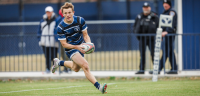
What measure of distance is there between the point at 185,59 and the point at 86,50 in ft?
19.1

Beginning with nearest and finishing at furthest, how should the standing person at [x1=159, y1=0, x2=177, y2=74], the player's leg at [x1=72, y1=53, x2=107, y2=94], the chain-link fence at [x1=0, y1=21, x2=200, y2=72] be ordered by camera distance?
the player's leg at [x1=72, y1=53, x2=107, y2=94], the standing person at [x1=159, y1=0, x2=177, y2=74], the chain-link fence at [x1=0, y1=21, x2=200, y2=72]

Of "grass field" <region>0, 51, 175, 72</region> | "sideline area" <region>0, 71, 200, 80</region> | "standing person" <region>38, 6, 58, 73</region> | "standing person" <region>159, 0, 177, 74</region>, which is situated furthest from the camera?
"grass field" <region>0, 51, 175, 72</region>

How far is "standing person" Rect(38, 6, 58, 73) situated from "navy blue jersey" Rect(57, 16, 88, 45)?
398cm

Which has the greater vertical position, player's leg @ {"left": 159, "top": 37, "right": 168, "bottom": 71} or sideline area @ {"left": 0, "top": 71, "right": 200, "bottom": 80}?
player's leg @ {"left": 159, "top": 37, "right": 168, "bottom": 71}

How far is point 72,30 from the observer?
736cm

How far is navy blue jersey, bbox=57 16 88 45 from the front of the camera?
7.32m

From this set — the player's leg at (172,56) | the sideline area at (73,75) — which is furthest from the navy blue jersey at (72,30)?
the player's leg at (172,56)

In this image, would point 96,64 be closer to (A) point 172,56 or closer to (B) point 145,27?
(B) point 145,27

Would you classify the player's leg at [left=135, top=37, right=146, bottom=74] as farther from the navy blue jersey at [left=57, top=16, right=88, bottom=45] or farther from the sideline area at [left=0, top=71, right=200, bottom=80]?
the navy blue jersey at [left=57, top=16, right=88, bottom=45]

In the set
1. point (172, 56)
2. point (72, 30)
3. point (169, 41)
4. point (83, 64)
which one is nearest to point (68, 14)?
point (72, 30)

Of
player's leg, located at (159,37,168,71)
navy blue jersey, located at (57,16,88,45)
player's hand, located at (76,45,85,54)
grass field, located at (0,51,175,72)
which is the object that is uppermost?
navy blue jersey, located at (57,16,88,45)

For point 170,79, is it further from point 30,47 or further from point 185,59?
point 30,47

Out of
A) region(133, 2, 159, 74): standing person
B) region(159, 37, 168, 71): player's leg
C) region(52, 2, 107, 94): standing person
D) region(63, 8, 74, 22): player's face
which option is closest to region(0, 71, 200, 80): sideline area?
region(159, 37, 168, 71): player's leg

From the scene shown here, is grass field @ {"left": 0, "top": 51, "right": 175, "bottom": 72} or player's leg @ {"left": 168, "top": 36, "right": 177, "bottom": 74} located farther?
grass field @ {"left": 0, "top": 51, "right": 175, "bottom": 72}
